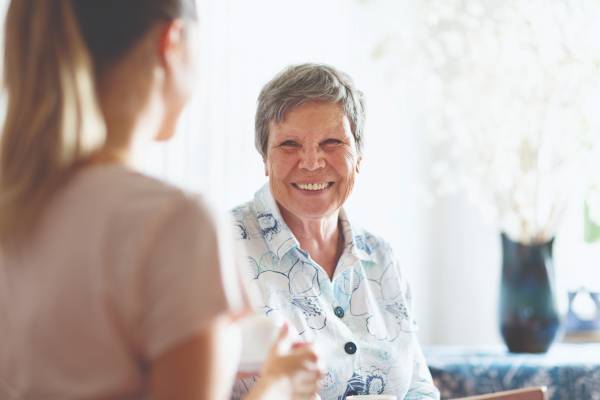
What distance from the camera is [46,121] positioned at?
0.89m

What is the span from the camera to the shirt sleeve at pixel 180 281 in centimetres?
84

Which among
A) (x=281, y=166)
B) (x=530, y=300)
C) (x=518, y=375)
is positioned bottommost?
(x=518, y=375)

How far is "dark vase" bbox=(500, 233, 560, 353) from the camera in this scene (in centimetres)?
294

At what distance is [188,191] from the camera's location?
0.86 m

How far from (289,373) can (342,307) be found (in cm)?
90

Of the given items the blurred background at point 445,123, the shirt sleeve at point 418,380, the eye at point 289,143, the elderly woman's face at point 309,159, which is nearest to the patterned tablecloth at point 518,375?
the blurred background at point 445,123

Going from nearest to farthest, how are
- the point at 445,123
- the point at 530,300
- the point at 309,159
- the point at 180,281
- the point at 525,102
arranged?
the point at 180,281 → the point at 309,159 → the point at 530,300 → the point at 525,102 → the point at 445,123

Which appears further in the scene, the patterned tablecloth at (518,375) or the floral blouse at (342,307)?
the patterned tablecloth at (518,375)

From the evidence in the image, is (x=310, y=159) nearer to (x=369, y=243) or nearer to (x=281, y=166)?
(x=281, y=166)

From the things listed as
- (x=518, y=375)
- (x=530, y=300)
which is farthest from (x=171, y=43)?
(x=530, y=300)

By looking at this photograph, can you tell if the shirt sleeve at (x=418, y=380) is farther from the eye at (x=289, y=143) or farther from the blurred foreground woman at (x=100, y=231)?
the blurred foreground woman at (x=100, y=231)

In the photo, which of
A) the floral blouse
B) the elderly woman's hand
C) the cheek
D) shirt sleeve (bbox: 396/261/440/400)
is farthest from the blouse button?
the elderly woman's hand

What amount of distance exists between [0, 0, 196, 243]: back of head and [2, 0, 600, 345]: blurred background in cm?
157

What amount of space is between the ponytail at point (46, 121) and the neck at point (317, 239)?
1190mm
